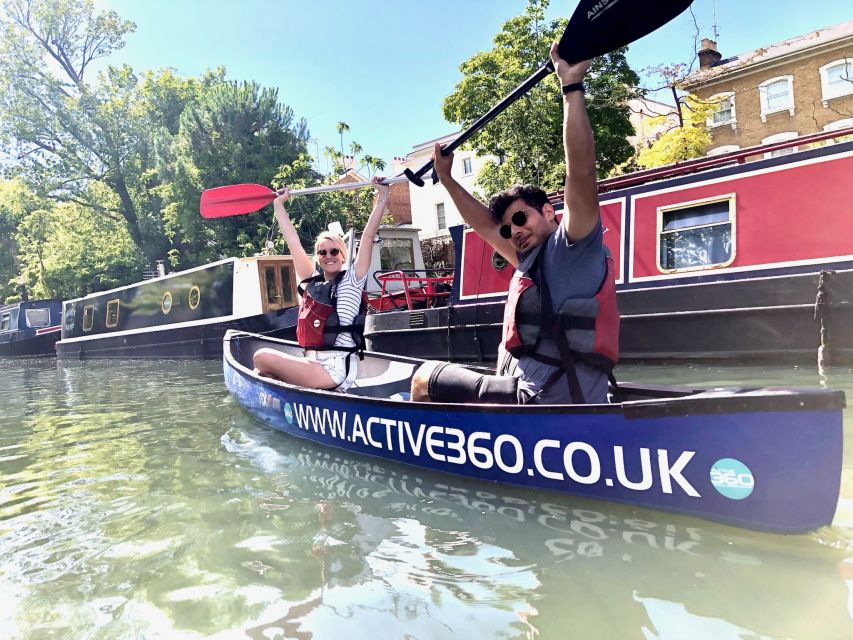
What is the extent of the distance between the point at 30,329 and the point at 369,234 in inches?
949

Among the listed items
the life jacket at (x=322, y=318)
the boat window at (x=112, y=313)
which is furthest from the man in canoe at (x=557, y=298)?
the boat window at (x=112, y=313)

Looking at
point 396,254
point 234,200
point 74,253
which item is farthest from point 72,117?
point 234,200

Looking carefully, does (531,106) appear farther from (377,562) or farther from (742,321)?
(377,562)

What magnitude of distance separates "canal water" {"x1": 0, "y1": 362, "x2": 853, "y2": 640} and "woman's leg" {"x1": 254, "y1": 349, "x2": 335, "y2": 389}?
0.83 meters

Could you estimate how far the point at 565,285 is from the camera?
2992mm

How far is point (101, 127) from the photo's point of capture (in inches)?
1184

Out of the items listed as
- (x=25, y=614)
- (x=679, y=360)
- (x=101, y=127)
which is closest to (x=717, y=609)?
(x=25, y=614)

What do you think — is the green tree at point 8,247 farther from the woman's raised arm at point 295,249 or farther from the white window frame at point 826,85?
the white window frame at point 826,85

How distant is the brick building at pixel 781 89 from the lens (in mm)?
18438

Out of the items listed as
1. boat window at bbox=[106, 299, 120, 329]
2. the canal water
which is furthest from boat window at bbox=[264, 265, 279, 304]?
the canal water

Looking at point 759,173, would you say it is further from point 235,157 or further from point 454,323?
point 235,157

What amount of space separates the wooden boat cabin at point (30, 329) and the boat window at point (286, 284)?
45.8ft

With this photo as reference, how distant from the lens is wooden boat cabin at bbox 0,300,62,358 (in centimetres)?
2291

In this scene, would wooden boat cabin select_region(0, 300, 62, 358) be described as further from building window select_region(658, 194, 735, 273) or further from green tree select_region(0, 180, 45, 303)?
building window select_region(658, 194, 735, 273)
